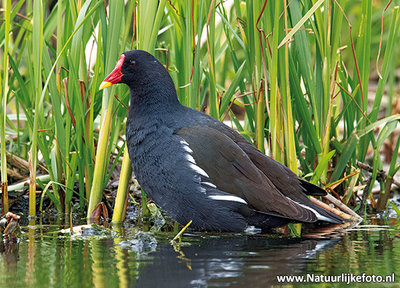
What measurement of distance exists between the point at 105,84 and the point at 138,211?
1.06 metres

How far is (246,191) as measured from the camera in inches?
139

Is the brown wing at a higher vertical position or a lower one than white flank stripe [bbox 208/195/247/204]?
higher

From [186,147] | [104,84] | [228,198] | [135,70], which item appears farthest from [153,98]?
[228,198]

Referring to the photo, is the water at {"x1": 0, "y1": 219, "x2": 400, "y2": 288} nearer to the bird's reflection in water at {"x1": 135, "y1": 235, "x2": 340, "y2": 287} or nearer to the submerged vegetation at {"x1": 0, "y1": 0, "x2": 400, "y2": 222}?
the bird's reflection in water at {"x1": 135, "y1": 235, "x2": 340, "y2": 287}

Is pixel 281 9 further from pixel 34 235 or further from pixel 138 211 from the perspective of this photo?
pixel 34 235

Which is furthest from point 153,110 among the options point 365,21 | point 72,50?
point 365,21

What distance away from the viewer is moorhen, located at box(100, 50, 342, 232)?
3.51 m

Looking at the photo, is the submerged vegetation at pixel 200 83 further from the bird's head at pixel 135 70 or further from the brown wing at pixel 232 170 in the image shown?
the brown wing at pixel 232 170

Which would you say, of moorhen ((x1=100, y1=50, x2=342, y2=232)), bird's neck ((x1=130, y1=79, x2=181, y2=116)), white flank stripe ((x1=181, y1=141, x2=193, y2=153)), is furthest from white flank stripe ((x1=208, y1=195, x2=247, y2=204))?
bird's neck ((x1=130, y1=79, x2=181, y2=116))

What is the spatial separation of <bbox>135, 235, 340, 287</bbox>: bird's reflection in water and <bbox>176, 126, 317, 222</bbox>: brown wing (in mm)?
216

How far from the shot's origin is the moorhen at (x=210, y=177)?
138 inches

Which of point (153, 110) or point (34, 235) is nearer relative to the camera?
point (34, 235)

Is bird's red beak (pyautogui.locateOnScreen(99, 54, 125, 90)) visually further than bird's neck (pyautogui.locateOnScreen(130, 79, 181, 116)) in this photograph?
No

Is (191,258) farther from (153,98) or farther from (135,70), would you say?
(135,70)
